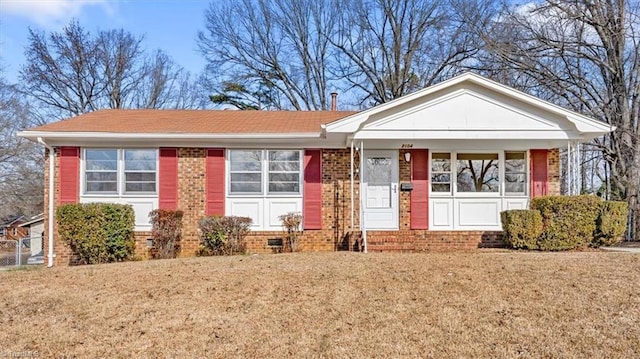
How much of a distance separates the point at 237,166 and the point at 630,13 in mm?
13930

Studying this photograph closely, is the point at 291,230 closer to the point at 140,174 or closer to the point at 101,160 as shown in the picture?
the point at 140,174

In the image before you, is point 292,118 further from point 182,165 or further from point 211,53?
point 211,53

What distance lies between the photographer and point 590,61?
57.6 feet

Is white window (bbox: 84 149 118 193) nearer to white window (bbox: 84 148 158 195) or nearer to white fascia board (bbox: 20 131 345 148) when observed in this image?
white window (bbox: 84 148 158 195)

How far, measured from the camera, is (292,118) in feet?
45.9

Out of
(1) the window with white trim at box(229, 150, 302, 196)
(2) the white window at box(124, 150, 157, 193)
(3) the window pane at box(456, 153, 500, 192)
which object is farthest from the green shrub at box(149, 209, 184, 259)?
(3) the window pane at box(456, 153, 500, 192)

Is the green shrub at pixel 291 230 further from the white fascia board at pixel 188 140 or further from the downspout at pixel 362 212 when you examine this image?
the white fascia board at pixel 188 140

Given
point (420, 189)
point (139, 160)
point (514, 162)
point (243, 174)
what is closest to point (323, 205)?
point (243, 174)

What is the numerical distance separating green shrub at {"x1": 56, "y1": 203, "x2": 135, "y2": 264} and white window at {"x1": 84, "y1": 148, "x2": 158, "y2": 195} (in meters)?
1.03

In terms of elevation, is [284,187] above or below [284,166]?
below

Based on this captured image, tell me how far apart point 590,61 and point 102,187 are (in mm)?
17034

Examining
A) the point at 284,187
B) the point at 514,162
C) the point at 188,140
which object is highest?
the point at 188,140

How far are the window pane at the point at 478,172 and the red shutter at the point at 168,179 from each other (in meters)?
7.17

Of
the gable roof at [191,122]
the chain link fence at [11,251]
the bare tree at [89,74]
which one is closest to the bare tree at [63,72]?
the bare tree at [89,74]
